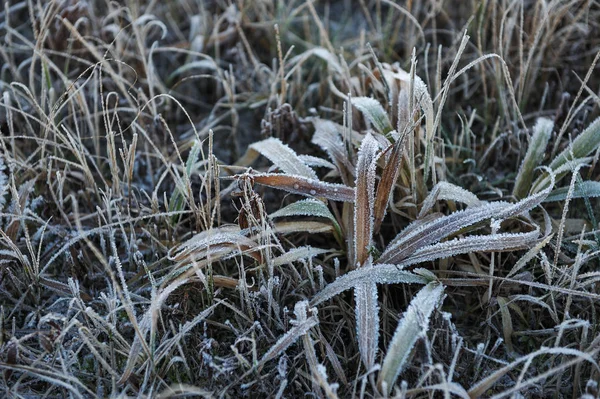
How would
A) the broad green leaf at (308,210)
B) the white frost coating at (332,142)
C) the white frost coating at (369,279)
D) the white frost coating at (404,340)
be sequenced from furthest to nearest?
the white frost coating at (332,142) → the broad green leaf at (308,210) → the white frost coating at (369,279) → the white frost coating at (404,340)

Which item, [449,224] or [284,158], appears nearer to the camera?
[449,224]

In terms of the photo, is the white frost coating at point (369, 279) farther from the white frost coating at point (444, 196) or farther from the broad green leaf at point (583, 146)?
the broad green leaf at point (583, 146)

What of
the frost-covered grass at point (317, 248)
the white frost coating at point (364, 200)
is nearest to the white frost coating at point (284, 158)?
the frost-covered grass at point (317, 248)

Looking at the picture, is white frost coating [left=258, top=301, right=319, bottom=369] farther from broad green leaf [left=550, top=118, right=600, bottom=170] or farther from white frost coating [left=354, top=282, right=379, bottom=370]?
broad green leaf [left=550, top=118, right=600, bottom=170]

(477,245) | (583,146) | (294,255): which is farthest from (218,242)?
(583,146)

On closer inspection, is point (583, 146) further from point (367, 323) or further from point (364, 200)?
point (367, 323)

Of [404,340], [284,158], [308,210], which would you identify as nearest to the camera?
[404,340]

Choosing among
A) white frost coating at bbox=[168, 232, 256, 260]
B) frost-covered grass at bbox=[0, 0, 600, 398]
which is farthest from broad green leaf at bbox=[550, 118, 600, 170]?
white frost coating at bbox=[168, 232, 256, 260]
